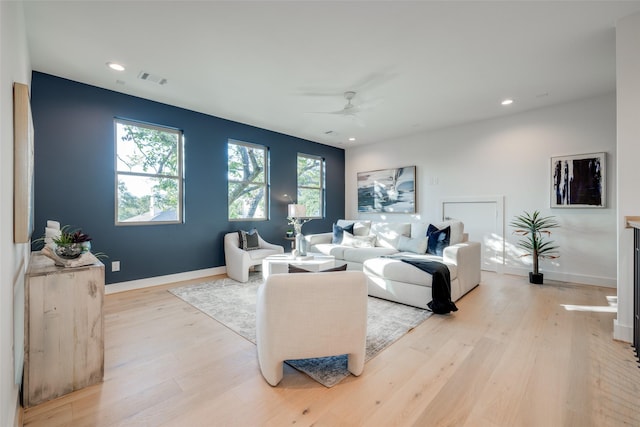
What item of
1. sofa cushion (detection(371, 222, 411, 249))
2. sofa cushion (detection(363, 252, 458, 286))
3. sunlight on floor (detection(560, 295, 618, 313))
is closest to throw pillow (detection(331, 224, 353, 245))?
sofa cushion (detection(371, 222, 411, 249))

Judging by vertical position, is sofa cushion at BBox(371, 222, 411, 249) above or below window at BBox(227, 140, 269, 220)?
below

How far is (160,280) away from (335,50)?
3804 mm

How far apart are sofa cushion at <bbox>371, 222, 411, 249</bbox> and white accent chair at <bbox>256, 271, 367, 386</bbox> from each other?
2.74 m

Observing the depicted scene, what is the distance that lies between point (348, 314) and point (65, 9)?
316 centimetres

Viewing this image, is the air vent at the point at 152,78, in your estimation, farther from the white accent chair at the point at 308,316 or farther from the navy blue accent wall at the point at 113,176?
the white accent chair at the point at 308,316

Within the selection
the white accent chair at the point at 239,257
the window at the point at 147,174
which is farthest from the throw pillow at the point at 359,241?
the window at the point at 147,174

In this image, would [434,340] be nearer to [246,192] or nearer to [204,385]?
[204,385]

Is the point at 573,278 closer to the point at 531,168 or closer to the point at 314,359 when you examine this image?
the point at 531,168

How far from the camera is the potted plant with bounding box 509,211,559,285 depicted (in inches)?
161

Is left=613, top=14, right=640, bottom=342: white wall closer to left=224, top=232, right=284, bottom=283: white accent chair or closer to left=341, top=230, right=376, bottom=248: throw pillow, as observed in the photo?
left=341, top=230, right=376, bottom=248: throw pillow

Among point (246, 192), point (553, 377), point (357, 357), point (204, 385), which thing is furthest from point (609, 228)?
point (246, 192)

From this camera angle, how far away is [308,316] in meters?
1.71

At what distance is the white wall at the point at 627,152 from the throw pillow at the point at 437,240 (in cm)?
164

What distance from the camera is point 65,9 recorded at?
2154 mm
